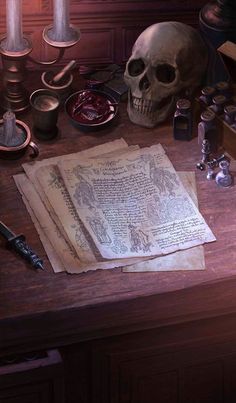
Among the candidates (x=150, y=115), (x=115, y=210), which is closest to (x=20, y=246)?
(x=115, y=210)

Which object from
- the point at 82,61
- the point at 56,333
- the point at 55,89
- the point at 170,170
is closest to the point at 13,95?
the point at 55,89

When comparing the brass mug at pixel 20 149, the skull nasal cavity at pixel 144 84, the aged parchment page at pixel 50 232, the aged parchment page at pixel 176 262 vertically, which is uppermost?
the skull nasal cavity at pixel 144 84

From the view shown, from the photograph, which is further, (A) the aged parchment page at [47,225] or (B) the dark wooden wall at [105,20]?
(B) the dark wooden wall at [105,20]

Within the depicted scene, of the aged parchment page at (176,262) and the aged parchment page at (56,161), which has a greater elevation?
the aged parchment page at (56,161)

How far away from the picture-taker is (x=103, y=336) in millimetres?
1635

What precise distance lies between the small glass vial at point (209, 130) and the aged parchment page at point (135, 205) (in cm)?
9

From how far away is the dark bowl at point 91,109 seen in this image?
1.98 meters

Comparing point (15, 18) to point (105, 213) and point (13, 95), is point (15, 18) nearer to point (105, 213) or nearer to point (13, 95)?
point (13, 95)

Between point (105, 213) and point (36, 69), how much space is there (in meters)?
0.53

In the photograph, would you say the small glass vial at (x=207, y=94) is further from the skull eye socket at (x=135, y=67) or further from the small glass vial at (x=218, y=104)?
the skull eye socket at (x=135, y=67)

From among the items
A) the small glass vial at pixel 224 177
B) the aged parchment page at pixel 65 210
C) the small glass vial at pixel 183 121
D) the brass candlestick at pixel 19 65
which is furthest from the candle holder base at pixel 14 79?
the small glass vial at pixel 224 177

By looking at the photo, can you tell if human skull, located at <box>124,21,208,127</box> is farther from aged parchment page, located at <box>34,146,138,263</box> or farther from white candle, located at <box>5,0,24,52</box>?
white candle, located at <box>5,0,24,52</box>

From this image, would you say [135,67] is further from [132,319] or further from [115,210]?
[132,319]

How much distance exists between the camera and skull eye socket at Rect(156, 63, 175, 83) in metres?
1.95
